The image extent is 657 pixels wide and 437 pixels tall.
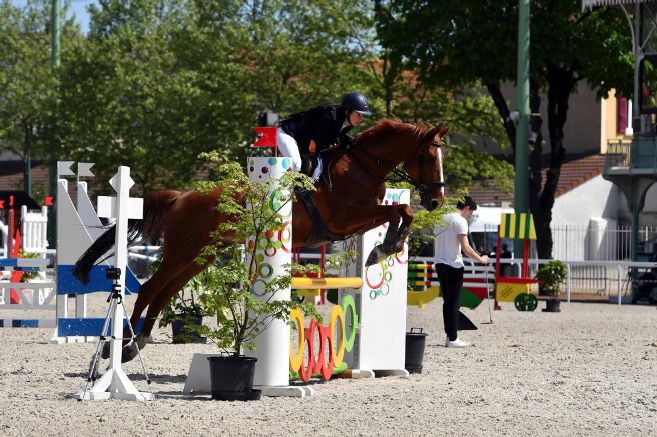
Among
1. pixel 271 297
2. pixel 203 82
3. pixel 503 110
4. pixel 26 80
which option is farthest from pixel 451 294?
pixel 26 80

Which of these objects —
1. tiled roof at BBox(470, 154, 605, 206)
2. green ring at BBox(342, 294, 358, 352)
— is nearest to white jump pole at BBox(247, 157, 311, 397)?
green ring at BBox(342, 294, 358, 352)

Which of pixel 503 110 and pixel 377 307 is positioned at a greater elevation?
pixel 503 110

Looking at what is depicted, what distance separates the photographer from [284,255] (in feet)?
32.8

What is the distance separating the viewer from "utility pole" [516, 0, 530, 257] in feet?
84.3

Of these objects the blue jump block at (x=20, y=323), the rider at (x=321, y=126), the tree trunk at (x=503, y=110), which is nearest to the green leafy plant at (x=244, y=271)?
the rider at (x=321, y=126)

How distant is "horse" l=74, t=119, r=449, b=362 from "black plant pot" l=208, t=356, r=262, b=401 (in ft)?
4.20

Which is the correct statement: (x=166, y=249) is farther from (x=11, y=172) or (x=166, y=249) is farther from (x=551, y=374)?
(x=11, y=172)

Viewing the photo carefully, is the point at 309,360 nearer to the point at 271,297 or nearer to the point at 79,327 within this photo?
the point at 271,297

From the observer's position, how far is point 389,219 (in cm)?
1076

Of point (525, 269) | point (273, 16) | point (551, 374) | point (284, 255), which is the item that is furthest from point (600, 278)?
point (284, 255)

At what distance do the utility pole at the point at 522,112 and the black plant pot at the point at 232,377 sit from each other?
56.4 ft

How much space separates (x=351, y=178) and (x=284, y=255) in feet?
3.89

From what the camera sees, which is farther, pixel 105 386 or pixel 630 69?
pixel 630 69

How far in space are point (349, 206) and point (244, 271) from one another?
147 centimetres
